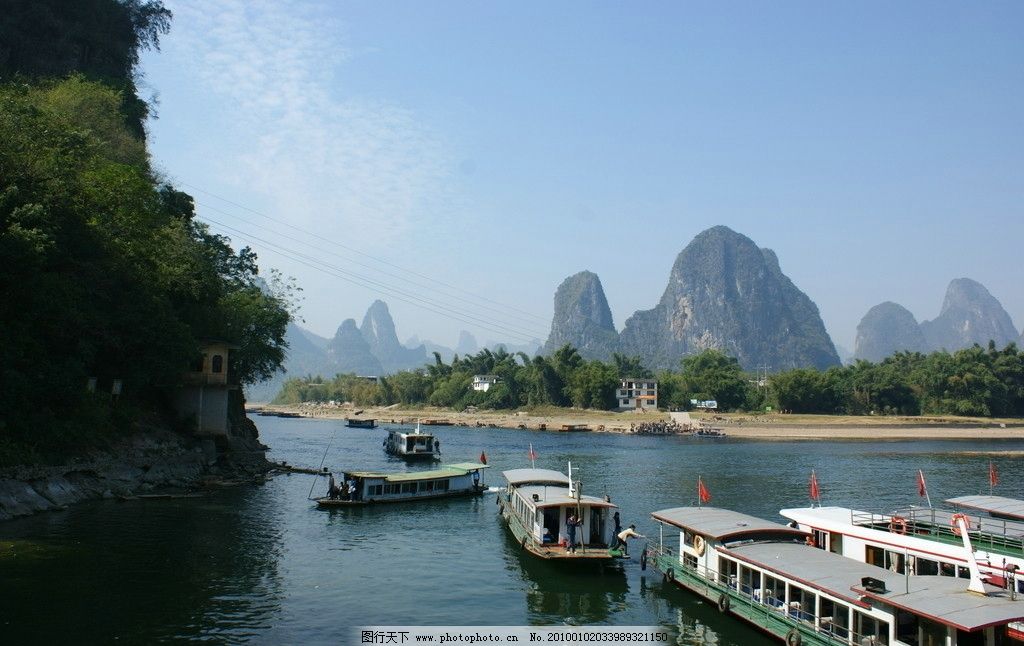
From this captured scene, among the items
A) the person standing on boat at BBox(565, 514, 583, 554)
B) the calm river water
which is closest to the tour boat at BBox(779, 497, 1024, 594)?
the calm river water

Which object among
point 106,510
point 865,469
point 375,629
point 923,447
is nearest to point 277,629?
point 375,629

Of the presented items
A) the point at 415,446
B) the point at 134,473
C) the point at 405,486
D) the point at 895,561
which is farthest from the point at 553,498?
the point at 415,446

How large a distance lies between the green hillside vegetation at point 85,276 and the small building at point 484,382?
113220mm

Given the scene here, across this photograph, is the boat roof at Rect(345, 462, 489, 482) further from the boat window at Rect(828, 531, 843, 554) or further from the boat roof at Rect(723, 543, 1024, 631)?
the boat roof at Rect(723, 543, 1024, 631)

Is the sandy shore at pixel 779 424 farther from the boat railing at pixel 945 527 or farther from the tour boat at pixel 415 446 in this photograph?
the boat railing at pixel 945 527

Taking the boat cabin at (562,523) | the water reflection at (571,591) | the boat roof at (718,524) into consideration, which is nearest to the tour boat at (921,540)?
the boat roof at (718,524)

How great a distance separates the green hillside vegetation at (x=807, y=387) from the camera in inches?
5246

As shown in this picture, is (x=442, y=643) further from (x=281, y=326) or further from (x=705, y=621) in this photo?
(x=281, y=326)

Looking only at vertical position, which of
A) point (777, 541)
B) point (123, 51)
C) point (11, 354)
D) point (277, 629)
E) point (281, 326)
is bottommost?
point (277, 629)

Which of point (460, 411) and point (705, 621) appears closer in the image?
point (705, 621)

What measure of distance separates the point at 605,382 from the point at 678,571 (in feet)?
409

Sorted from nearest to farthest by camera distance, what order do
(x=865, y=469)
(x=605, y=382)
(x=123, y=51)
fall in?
(x=865, y=469) → (x=123, y=51) → (x=605, y=382)

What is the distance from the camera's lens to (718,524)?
2578 cm

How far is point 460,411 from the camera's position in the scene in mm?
170000
